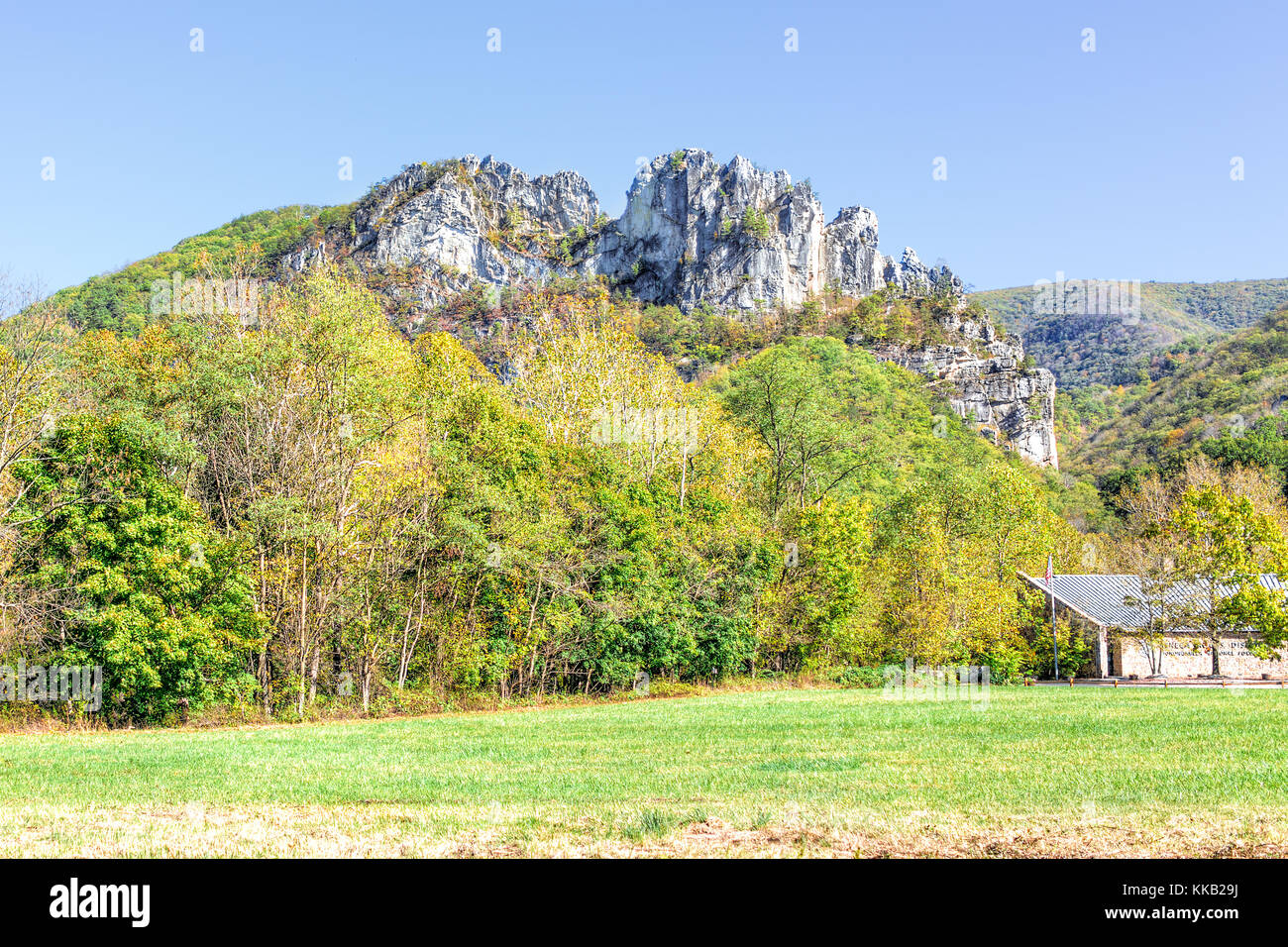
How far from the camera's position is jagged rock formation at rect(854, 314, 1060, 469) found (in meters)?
136

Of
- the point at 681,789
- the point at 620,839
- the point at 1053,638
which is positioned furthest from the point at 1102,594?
the point at 620,839

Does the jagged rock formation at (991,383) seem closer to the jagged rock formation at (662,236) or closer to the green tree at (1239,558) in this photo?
the jagged rock formation at (662,236)

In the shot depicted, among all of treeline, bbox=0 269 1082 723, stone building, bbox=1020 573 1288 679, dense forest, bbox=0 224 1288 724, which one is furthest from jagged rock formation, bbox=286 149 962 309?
stone building, bbox=1020 573 1288 679

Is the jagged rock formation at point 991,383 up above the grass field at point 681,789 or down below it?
above

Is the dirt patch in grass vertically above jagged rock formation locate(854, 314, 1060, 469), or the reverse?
jagged rock formation locate(854, 314, 1060, 469)

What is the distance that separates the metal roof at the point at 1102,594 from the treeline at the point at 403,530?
Answer: 5280 mm

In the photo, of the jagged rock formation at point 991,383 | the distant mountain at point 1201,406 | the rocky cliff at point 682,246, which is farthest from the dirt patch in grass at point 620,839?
the rocky cliff at point 682,246

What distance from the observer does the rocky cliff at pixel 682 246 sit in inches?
5669

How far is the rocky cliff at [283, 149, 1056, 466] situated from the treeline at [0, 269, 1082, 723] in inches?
3744

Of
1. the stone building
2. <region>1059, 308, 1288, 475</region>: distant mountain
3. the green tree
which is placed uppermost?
<region>1059, 308, 1288, 475</region>: distant mountain

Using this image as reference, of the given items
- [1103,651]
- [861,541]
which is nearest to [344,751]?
[861,541]

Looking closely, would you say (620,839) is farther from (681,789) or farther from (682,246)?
(682,246)

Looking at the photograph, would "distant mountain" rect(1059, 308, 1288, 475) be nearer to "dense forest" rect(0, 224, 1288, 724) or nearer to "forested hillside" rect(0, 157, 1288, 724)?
"forested hillside" rect(0, 157, 1288, 724)
